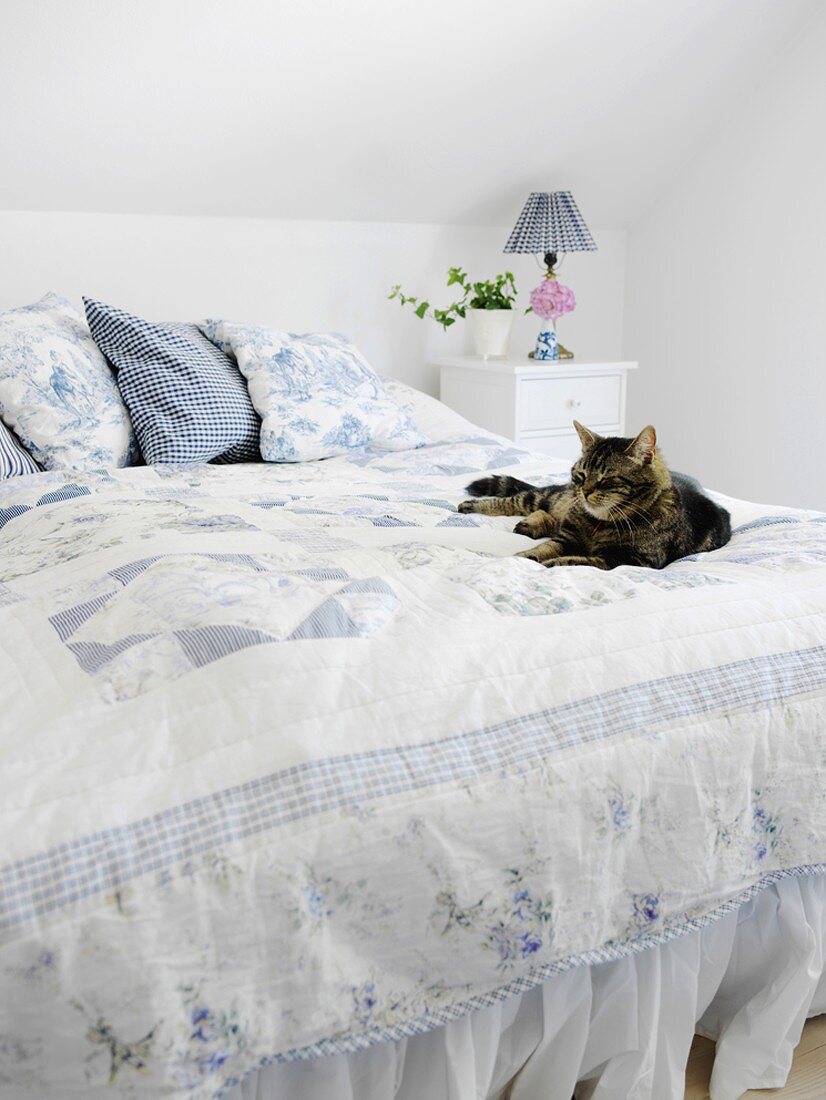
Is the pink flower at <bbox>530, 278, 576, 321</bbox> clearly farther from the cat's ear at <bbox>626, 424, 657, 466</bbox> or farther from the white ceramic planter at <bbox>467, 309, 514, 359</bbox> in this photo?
the cat's ear at <bbox>626, 424, 657, 466</bbox>

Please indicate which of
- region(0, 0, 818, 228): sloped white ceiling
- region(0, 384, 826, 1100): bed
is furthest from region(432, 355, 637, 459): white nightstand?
region(0, 384, 826, 1100): bed

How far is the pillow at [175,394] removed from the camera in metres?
2.29

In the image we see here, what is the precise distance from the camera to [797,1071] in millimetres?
1273

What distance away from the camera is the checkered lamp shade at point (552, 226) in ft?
10.8

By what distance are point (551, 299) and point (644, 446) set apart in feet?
6.20

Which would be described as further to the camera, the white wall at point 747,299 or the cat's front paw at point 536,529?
the white wall at point 747,299

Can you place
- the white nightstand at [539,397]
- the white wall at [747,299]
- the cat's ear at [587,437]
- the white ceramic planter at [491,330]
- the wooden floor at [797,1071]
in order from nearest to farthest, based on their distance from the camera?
the wooden floor at [797,1071] → the cat's ear at [587,437] → the white nightstand at [539,397] → the white wall at [747,299] → the white ceramic planter at [491,330]

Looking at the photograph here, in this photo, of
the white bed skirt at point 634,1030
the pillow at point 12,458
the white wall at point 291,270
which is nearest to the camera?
the white bed skirt at point 634,1030

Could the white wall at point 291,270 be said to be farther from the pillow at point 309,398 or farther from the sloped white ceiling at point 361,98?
the pillow at point 309,398

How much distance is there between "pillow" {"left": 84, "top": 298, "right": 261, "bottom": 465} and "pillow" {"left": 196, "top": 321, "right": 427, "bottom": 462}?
55mm

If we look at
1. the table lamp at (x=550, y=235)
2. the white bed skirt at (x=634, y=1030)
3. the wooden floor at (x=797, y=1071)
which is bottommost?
the wooden floor at (x=797, y=1071)

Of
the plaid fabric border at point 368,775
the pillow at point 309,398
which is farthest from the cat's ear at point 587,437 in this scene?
the pillow at point 309,398

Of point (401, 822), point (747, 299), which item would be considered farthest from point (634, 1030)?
point (747, 299)

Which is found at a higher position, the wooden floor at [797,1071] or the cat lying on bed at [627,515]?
the cat lying on bed at [627,515]
